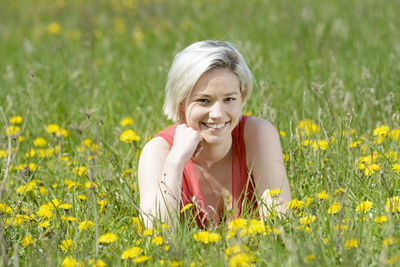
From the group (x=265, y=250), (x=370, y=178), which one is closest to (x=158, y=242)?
(x=265, y=250)

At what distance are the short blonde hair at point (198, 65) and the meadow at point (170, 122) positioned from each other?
40 cm

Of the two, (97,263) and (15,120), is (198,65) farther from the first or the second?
(15,120)

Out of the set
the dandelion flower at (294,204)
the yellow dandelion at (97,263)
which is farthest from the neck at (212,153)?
the yellow dandelion at (97,263)

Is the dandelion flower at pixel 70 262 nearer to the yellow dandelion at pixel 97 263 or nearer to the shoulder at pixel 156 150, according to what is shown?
the yellow dandelion at pixel 97 263

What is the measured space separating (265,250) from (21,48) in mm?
4837

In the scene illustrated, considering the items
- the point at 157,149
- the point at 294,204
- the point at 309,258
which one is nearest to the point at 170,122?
the point at 157,149

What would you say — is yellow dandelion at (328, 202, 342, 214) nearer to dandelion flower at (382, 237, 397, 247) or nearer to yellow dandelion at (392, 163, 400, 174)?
dandelion flower at (382, 237, 397, 247)

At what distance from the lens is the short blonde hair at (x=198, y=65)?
7.77 feet

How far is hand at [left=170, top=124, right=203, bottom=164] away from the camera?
2445 millimetres

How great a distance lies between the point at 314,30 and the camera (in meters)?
5.34

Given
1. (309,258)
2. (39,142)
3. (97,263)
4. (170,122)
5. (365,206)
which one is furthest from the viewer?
(170,122)

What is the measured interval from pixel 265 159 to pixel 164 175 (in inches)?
19.1

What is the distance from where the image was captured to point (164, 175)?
2.35 metres

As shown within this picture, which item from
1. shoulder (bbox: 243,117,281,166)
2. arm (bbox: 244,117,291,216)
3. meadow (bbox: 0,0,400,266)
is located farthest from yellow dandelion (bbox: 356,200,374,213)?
shoulder (bbox: 243,117,281,166)
